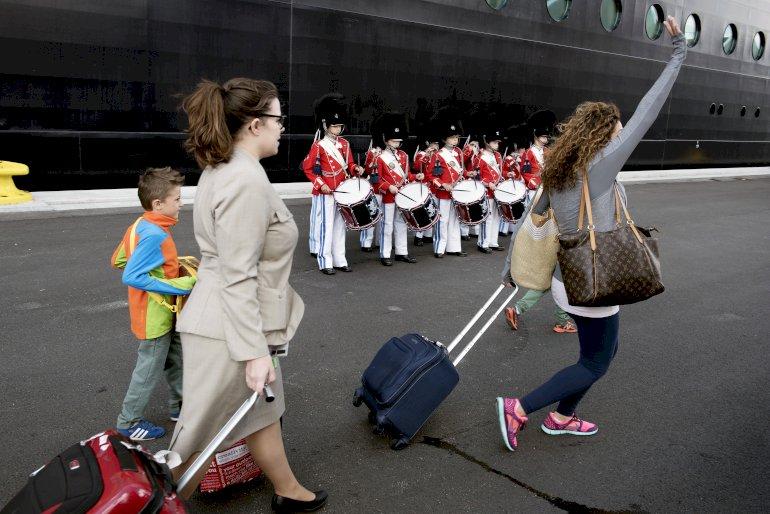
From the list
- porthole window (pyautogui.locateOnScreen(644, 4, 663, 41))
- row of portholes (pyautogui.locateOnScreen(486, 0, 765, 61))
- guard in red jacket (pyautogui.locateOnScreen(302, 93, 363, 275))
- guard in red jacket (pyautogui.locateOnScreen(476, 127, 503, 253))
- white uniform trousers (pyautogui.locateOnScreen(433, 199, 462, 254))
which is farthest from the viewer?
porthole window (pyautogui.locateOnScreen(644, 4, 663, 41))

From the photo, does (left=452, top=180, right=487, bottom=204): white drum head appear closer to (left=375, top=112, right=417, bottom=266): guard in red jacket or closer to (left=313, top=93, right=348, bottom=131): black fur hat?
(left=375, top=112, right=417, bottom=266): guard in red jacket

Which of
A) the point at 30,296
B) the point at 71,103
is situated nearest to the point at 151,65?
the point at 71,103

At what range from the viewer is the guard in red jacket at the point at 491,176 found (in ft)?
30.1

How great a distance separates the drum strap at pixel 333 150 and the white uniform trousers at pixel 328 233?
420 mm

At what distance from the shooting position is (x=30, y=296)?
591cm

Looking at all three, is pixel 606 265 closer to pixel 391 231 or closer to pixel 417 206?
pixel 417 206

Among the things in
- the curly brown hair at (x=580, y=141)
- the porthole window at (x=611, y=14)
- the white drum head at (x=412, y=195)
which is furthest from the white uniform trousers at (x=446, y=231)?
the porthole window at (x=611, y=14)

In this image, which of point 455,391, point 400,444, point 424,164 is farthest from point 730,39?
point 400,444

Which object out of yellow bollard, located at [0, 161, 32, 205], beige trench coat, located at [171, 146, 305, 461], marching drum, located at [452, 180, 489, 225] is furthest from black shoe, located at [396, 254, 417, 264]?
beige trench coat, located at [171, 146, 305, 461]

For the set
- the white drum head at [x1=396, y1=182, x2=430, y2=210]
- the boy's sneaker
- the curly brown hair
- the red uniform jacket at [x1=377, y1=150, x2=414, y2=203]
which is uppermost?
the curly brown hair

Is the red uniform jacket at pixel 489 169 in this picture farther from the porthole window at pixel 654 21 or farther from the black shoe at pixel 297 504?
the porthole window at pixel 654 21

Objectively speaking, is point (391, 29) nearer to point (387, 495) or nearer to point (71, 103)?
point (71, 103)

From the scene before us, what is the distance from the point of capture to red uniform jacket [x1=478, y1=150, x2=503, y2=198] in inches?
369

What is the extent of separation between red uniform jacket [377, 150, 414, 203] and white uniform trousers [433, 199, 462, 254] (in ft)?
2.37
